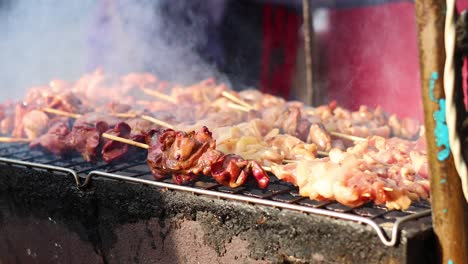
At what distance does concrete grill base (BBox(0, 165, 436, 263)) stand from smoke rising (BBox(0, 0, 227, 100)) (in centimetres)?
419

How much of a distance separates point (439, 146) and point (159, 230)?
1.91 metres

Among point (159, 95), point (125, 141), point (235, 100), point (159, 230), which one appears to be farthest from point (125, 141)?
point (159, 95)

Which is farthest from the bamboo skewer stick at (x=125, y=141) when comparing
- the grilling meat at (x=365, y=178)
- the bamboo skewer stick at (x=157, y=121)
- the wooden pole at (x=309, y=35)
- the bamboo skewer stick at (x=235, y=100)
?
the wooden pole at (x=309, y=35)

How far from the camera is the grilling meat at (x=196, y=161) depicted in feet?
11.4

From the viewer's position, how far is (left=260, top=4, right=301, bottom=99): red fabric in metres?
9.27

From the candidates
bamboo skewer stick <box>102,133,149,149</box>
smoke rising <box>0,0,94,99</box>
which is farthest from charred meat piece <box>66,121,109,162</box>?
smoke rising <box>0,0,94,99</box>

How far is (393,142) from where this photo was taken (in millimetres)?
4215

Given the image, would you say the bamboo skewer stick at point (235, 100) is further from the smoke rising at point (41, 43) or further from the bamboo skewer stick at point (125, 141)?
the smoke rising at point (41, 43)

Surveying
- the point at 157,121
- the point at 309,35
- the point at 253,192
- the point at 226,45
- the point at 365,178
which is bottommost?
the point at 253,192

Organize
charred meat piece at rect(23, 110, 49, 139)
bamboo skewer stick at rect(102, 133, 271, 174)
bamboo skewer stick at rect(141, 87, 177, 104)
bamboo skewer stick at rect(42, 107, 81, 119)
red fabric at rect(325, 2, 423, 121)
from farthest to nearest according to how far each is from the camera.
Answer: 1. red fabric at rect(325, 2, 423, 121)
2. bamboo skewer stick at rect(141, 87, 177, 104)
3. bamboo skewer stick at rect(42, 107, 81, 119)
4. charred meat piece at rect(23, 110, 49, 139)
5. bamboo skewer stick at rect(102, 133, 271, 174)

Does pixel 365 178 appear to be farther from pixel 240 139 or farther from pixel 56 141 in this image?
pixel 56 141

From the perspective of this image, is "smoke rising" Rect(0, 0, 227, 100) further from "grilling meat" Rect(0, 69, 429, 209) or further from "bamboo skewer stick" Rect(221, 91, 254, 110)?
"bamboo skewer stick" Rect(221, 91, 254, 110)

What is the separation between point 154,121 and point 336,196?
2402mm

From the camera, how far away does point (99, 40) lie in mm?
8750
